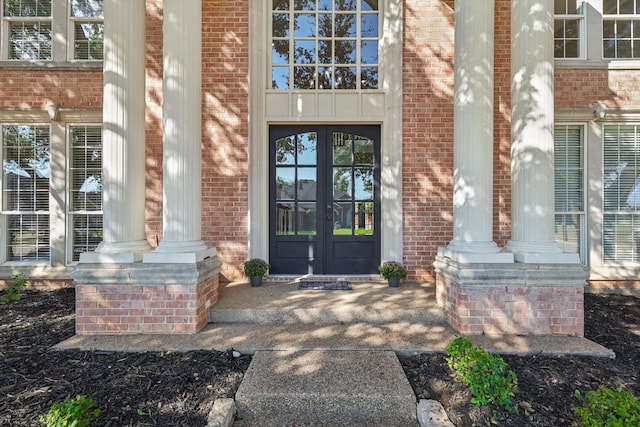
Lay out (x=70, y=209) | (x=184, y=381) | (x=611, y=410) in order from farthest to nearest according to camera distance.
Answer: (x=70, y=209), (x=184, y=381), (x=611, y=410)

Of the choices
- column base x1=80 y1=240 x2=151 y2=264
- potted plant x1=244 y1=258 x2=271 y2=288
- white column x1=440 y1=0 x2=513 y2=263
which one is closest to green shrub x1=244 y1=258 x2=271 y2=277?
potted plant x1=244 y1=258 x2=271 y2=288

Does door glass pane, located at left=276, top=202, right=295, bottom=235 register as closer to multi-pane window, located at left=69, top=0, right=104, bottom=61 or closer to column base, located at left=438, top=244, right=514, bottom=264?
column base, located at left=438, top=244, right=514, bottom=264

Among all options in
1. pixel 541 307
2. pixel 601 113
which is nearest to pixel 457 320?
pixel 541 307

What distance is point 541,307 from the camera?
349cm

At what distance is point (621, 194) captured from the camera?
18.1ft

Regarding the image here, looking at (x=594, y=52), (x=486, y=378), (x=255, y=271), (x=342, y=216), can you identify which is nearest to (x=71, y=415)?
(x=486, y=378)

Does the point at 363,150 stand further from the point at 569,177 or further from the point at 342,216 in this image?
the point at 569,177

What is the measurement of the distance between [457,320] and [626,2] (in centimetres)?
628

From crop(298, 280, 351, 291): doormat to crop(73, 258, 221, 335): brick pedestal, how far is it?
1.73 meters

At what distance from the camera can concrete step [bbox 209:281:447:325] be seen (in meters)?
3.82

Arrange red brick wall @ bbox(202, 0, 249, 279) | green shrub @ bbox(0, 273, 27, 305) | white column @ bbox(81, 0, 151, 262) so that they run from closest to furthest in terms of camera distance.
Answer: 1. white column @ bbox(81, 0, 151, 262)
2. green shrub @ bbox(0, 273, 27, 305)
3. red brick wall @ bbox(202, 0, 249, 279)

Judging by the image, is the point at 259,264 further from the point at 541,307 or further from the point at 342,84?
the point at 541,307

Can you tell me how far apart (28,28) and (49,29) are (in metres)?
0.36

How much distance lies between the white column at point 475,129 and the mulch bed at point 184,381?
53.2 inches
